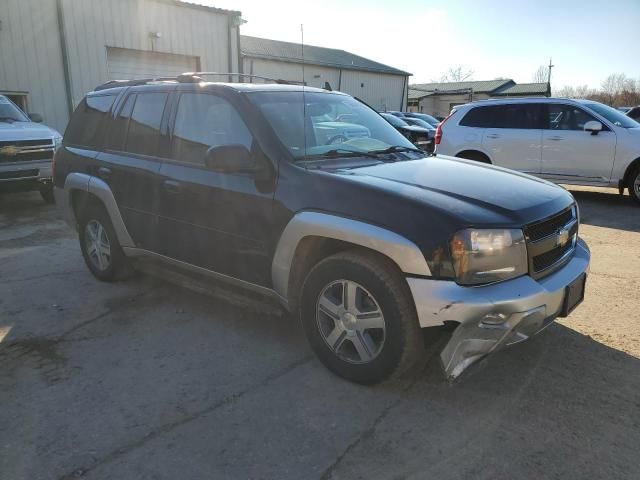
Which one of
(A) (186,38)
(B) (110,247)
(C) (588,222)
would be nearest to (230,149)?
(B) (110,247)

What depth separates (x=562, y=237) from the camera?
3.04 meters

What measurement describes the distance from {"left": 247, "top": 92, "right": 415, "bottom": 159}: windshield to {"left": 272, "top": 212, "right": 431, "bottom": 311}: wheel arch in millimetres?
546

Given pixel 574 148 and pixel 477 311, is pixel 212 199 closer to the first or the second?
pixel 477 311

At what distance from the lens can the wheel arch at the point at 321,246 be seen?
8.52ft

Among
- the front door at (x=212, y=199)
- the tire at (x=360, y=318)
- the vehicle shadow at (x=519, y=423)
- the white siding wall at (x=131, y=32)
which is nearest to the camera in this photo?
the vehicle shadow at (x=519, y=423)

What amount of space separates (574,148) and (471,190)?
22.0 ft

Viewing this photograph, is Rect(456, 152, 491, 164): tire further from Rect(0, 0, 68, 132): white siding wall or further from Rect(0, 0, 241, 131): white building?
Rect(0, 0, 68, 132): white siding wall

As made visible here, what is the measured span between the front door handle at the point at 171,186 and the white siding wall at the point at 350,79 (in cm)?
2388

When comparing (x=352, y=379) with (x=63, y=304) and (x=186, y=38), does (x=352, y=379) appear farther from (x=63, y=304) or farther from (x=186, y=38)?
(x=186, y=38)

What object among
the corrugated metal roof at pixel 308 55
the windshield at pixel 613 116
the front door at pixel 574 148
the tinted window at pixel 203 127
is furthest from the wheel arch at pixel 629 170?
the corrugated metal roof at pixel 308 55

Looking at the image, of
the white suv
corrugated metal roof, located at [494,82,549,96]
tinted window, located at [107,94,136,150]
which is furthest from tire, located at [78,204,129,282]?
corrugated metal roof, located at [494,82,549,96]

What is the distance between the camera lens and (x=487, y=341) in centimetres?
252

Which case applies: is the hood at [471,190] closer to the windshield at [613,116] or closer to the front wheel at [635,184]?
the front wheel at [635,184]

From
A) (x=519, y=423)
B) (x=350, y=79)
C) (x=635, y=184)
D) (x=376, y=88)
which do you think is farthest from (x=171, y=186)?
(x=376, y=88)
